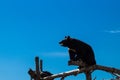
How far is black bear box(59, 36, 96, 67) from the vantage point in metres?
15.8

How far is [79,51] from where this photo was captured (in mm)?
15906

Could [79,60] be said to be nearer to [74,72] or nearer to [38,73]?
[74,72]

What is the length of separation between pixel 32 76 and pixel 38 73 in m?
0.33

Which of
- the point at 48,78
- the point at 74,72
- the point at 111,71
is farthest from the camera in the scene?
the point at 48,78

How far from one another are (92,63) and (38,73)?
430 cm

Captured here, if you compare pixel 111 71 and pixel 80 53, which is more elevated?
pixel 80 53

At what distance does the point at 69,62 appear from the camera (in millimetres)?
15812

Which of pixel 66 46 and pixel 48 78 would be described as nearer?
pixel 66 46

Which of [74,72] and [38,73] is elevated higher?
[38,73]

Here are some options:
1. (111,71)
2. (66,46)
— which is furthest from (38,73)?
(111,71)

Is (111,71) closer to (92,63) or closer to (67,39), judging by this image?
(92,63)

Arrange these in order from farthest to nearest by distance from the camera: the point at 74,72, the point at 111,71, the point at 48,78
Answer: the point at 48,78, the point at 74,72, the point at 111,71

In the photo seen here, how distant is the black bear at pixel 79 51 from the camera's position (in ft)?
51.9

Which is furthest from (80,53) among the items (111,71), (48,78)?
(48,78)
